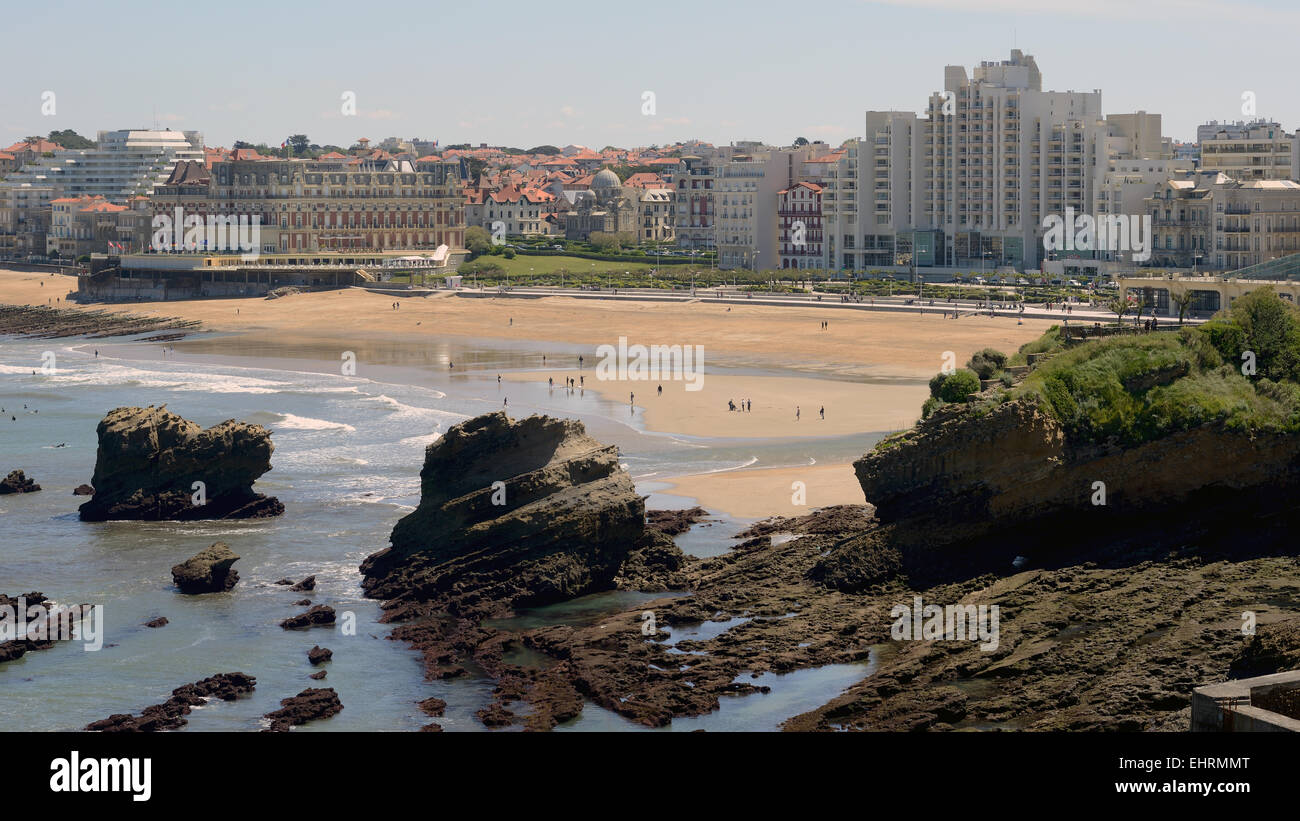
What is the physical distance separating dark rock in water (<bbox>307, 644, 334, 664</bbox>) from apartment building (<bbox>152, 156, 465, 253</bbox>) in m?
137

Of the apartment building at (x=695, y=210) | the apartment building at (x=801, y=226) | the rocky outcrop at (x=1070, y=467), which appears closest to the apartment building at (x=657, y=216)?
the apartment building at (x=695, y=210)

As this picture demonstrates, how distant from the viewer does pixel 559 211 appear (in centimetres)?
19588

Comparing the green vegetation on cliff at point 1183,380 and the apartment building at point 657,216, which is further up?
the apartment building at point 657,216

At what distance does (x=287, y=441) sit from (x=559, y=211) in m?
135

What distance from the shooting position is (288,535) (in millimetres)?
45812

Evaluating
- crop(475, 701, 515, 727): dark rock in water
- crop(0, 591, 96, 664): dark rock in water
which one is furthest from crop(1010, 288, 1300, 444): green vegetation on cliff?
crop(0, 591, 96, 664): dark rock in water

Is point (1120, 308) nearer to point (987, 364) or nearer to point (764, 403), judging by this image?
point (987, 364)

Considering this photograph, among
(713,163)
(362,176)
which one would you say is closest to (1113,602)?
(362,176)

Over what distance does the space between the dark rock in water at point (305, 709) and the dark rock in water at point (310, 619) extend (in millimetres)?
5384

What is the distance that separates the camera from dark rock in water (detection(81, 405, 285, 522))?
48.3 m

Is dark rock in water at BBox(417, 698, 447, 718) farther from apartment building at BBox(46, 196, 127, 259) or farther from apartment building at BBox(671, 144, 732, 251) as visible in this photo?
apartment building at BBox(46, 196, 127, 259)

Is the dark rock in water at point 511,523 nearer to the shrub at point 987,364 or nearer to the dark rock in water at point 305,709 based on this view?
the dark rock in water at point 305,709

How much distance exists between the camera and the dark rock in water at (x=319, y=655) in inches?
1289
